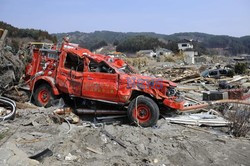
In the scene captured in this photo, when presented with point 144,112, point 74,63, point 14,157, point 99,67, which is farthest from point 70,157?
point 74,63

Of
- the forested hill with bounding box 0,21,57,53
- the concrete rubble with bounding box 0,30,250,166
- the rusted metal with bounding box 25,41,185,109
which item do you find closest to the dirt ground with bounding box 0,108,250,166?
the concrete rubble with bounding box 0,30,250,166

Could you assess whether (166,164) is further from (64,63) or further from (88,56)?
(64,63)

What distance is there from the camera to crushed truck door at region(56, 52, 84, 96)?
9.03 meters

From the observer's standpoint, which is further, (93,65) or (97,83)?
(93,65)

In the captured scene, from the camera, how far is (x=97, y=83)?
8.66 metres

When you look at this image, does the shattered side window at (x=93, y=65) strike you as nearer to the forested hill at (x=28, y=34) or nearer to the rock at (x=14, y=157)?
the rock at (x=14, y=157)

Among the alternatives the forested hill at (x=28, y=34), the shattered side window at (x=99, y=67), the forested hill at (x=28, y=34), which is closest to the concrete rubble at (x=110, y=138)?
the shattered side window at (x=99, y=67)

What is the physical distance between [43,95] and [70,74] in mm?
1427

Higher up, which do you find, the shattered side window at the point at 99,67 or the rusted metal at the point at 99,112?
the shattered side window at the point at 99,67

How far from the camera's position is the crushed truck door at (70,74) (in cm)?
903

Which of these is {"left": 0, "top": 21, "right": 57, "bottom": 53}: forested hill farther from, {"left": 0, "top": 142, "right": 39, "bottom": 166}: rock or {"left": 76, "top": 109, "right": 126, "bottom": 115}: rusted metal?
{"left": 0, "top": 142, "right": 39, "bottom": 166}: rock

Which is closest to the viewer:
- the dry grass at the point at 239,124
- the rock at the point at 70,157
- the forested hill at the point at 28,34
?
the rock at the point at 70,157

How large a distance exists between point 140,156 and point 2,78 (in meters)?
6.08

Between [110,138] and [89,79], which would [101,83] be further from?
[110,138]
